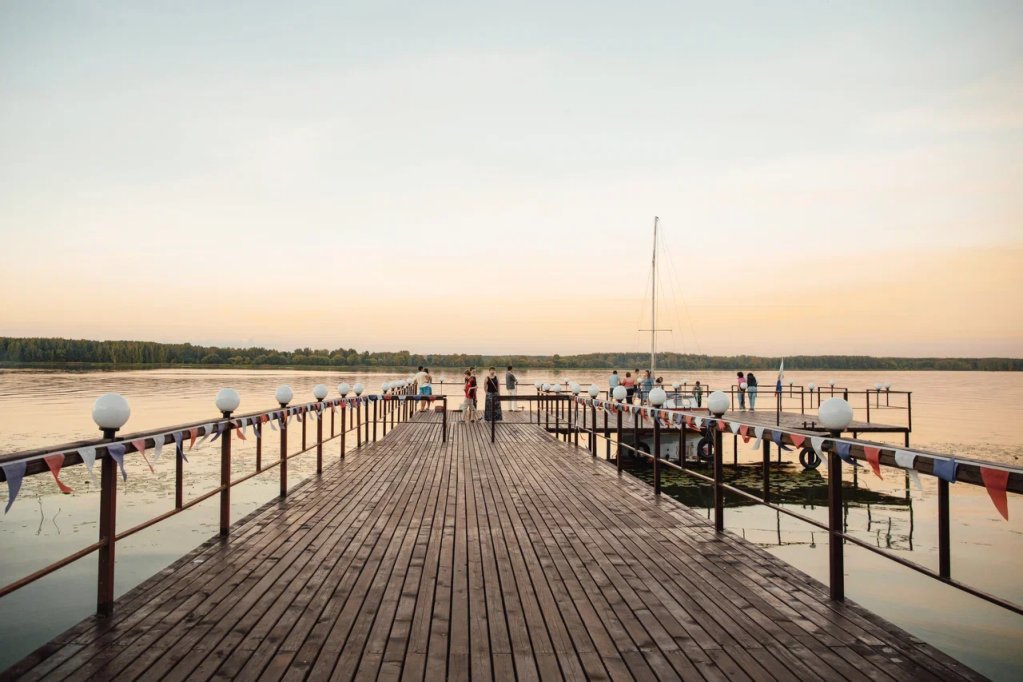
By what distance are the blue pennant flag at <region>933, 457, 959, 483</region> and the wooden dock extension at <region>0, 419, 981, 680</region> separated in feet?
2.39

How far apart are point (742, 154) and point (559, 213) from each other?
7.65 meters

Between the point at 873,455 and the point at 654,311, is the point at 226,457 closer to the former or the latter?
the point at 873,455

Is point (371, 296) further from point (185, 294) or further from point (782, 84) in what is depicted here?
point (782, 84)

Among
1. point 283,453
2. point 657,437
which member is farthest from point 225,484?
point 657,437

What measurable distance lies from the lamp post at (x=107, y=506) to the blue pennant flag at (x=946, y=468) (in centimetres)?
341

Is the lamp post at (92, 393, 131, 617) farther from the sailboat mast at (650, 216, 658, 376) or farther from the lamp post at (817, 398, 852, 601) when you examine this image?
the sailboat mast at (650, 216, 658, 376)

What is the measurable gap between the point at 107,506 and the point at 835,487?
3.62m

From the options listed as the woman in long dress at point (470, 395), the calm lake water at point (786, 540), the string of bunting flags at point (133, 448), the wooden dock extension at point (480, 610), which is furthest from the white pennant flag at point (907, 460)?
the woman in long dress at point (470, 395)

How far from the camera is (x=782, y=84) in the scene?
1503cm

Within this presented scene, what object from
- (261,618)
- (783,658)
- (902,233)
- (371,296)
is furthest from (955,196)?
(371,296)

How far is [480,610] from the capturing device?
112 inches

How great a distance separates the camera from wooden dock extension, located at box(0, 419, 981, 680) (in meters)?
2.24

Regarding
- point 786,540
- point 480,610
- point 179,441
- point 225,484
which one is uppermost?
point 179,441

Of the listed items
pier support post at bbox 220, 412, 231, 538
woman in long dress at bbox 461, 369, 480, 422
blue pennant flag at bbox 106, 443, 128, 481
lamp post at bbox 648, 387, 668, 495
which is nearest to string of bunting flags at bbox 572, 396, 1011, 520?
lamp post at bbox 648, 387, 668, 495
